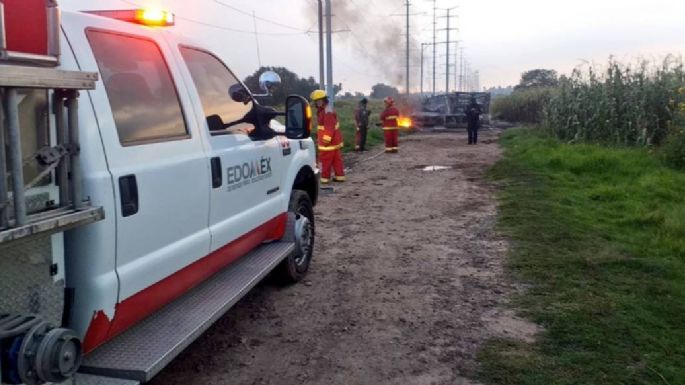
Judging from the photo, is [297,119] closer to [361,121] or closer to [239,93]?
[239,93]

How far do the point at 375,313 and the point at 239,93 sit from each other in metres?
2.04

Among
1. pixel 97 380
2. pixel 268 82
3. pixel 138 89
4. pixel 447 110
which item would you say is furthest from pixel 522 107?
pixel 97 380

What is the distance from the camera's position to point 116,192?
9.45 ft

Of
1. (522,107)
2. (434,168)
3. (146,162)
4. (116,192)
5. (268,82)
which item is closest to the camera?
(116,192)

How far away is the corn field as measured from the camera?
593 inches

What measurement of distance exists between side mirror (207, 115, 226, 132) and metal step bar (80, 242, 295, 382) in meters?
0.98

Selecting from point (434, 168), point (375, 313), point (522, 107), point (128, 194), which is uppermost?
point (522, 107)

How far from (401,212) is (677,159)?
6106 mm

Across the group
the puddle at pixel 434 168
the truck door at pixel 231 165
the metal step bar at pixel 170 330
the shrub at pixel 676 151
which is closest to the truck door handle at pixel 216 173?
the truck door at pixel 231 165

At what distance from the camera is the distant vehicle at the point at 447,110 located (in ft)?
112

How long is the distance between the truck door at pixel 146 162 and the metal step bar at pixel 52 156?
1.01ft

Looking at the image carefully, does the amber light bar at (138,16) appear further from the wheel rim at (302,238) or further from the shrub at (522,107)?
the shrub at (522,107)

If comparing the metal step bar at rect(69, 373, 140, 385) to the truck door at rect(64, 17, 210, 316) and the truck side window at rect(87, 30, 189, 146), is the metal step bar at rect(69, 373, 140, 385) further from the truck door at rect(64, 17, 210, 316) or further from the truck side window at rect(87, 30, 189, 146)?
the truck side window at rect(87, 30, 189, 146)

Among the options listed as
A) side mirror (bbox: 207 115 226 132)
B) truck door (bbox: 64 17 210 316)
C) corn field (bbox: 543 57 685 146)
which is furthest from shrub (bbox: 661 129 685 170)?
truck door (bbox: 64 17 210 316)
